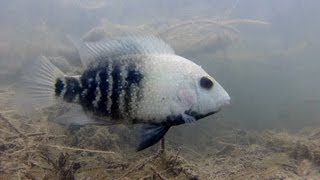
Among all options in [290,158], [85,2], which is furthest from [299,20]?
[290,158]

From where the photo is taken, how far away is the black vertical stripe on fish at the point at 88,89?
8.68ft

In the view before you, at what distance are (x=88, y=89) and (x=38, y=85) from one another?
17.0 inches

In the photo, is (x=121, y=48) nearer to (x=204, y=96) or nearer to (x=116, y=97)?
(x=116, y=97)

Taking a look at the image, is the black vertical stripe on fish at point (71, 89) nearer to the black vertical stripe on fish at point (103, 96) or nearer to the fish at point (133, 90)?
the fish at point (133, 90)

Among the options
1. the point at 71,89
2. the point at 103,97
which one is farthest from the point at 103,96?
the point at 71,89

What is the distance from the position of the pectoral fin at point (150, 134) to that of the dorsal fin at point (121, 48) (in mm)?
599

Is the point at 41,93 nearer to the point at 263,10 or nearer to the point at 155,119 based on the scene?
the point at 155,119

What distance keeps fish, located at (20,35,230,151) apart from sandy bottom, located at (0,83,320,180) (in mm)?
536

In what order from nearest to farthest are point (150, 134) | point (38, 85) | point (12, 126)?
1. point (150, 134)
2. point (38, 85)
3. point (12, 126)

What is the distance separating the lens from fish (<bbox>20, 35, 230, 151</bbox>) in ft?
8.56

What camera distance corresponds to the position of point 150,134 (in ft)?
8.39

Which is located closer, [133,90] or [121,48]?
[133,90]

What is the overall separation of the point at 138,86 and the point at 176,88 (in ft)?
0.94

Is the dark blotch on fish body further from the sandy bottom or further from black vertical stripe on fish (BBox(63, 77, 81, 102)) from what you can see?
the sandy bottom
